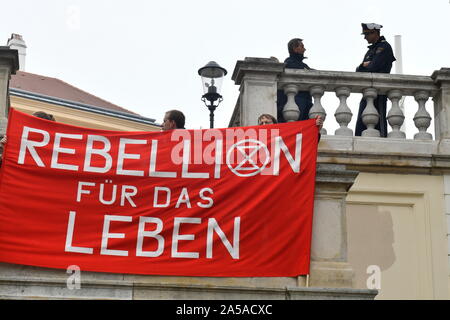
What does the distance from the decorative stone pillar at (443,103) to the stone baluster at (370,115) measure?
0.93m

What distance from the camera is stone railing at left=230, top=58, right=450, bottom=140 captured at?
44.8ft

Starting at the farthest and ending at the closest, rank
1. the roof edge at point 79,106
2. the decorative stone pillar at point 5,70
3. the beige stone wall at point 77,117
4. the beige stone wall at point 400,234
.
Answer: the beige stone wall at point 77,117
the roof edge at point 79,106
the beige stone wall at point 400,234
the decorative stone pillar at point 5,70

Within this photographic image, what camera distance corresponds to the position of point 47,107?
34312 millimetres

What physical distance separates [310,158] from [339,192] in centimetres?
50

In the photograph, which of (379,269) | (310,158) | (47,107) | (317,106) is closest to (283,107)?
(317,106)

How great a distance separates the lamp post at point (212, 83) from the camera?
647 inches

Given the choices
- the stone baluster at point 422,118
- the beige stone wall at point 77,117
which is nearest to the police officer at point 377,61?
the stone baluster at point 422,118

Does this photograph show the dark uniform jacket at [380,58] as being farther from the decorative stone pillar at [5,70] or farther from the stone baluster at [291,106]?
the decorative stone pillar at [5,70]

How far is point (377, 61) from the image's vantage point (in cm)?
1427

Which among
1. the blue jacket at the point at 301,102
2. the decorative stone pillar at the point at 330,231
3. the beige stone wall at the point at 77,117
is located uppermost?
the beige stone wall at the point at 77,117

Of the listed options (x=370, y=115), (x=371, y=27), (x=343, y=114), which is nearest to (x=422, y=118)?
(x=370, y=115)

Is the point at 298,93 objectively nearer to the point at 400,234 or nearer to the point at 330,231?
the point at 400,234

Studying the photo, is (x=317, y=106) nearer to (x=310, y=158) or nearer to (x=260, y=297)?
(x=310, y=158)

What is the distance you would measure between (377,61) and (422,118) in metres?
1.06
